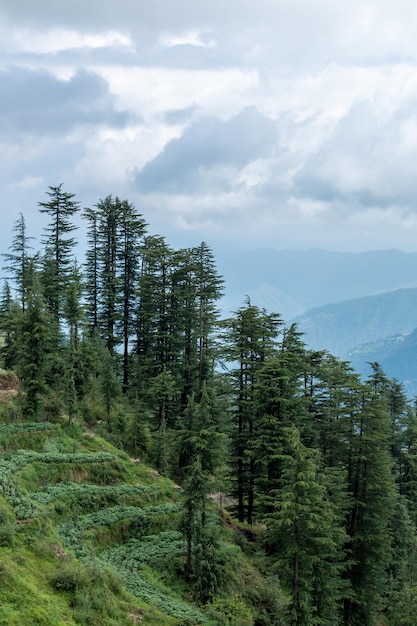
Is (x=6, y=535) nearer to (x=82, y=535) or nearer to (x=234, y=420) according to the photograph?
(x=82, y=535)

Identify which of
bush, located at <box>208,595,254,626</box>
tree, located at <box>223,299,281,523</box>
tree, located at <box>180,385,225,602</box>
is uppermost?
tree, located at <box>223,299,281,523</box>

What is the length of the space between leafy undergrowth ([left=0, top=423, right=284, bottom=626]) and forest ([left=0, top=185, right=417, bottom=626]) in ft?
4.04

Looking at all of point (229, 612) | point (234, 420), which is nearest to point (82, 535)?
point (229, 612)

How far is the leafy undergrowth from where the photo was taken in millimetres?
11383

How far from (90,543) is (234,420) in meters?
13.7

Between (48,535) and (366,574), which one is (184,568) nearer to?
(48,535)

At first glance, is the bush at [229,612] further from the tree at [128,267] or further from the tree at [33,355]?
the tree at [128,267]

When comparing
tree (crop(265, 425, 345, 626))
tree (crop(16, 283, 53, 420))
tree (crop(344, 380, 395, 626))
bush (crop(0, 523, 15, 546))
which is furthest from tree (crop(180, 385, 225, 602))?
tree (crop(344, 380, 395, 626))

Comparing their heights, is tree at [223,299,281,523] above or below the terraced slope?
above

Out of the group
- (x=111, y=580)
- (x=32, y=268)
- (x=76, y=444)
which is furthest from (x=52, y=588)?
(x=32, y=268)

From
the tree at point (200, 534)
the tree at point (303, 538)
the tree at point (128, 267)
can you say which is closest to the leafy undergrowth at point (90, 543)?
the tree at point (200, 534)

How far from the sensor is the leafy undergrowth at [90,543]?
37.3ft

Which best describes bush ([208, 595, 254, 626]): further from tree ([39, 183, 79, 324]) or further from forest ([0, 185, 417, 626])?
tree ([39, 183, 79, 324])

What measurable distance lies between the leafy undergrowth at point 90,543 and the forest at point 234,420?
123 cm
